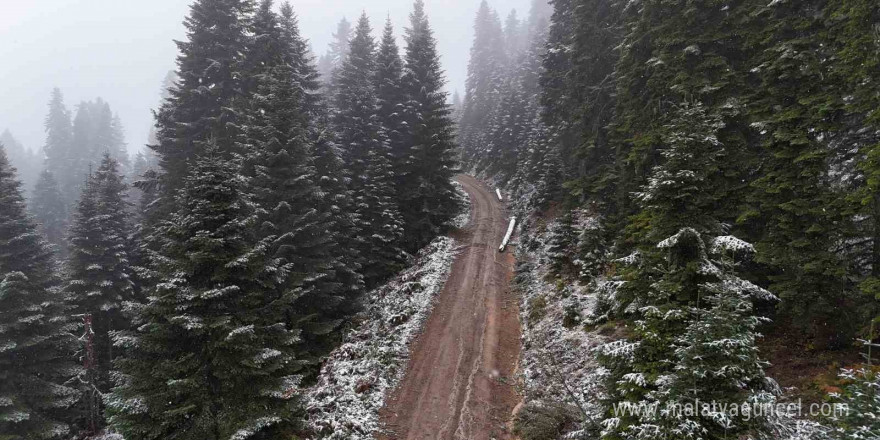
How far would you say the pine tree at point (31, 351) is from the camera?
1741 cm

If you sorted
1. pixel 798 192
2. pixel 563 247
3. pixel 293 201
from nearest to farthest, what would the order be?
pixel 798 192 → pixel 293 201 → pixel 563 247

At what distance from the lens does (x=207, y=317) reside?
1080 cm

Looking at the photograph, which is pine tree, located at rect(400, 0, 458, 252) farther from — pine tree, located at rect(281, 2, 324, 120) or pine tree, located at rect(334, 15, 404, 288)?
pine tree, located at rect(281, 2, 324, 120)

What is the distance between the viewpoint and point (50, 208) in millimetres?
53219

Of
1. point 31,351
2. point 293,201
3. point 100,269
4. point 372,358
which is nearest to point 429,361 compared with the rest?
point 372,358

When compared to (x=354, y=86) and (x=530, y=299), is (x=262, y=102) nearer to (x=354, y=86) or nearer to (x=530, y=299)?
(x=354, y=86)

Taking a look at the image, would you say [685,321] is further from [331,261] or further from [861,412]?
[331,261]

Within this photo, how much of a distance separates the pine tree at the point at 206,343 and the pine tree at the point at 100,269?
51.7 ft

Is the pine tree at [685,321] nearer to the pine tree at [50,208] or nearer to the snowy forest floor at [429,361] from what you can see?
the snowy forest floor at [429,361]

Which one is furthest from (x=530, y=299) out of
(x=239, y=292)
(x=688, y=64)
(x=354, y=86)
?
(x=354, y=86)

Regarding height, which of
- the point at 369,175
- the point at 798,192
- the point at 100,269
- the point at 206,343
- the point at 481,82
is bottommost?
the point at 206,343

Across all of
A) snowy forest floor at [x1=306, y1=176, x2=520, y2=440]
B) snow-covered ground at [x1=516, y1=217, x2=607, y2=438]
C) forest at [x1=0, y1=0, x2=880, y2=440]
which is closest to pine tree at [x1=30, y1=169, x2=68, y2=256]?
forest at [x1=0, y1=0, x2=880, y2=440]

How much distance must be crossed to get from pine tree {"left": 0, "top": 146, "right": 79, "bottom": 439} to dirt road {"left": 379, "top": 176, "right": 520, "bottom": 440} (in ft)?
52.2

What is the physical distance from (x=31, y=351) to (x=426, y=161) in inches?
938
